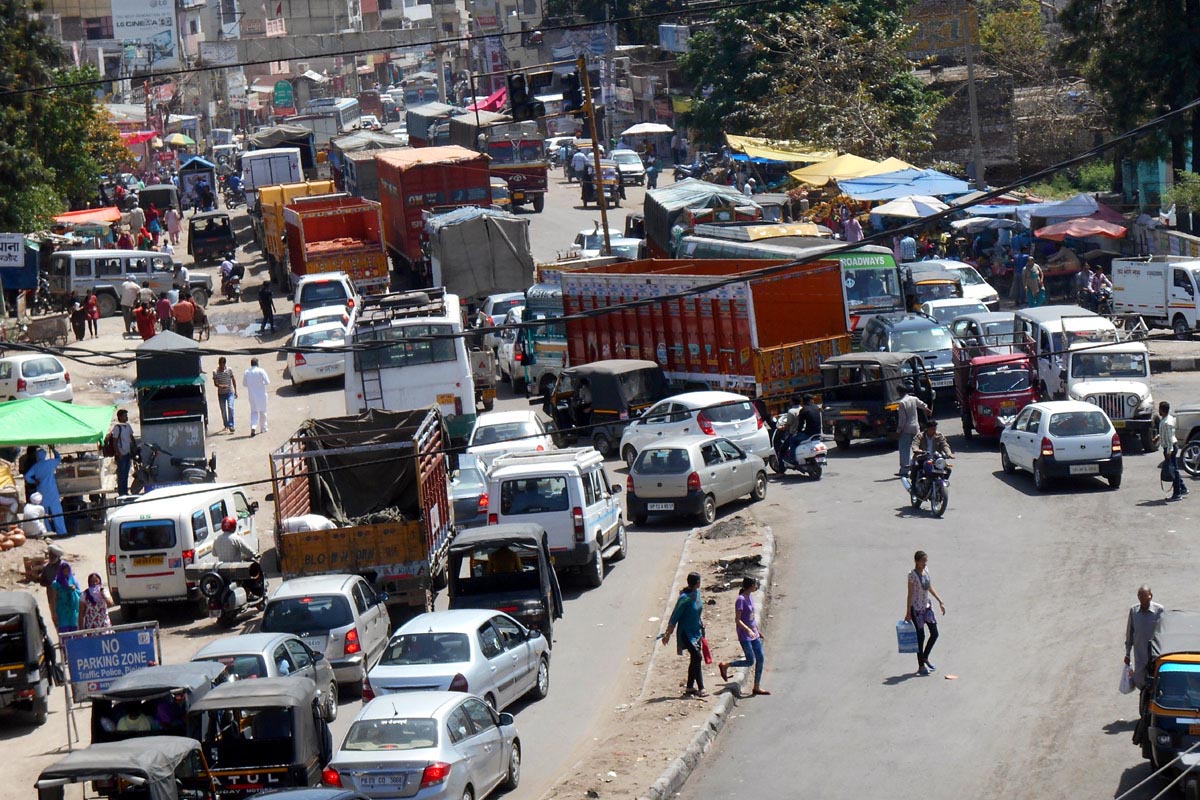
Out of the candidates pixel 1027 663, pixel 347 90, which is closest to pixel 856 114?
pixel 1027 663

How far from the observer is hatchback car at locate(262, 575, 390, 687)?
16703 millimetres

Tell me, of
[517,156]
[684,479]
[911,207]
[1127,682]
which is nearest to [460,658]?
[1127,682]

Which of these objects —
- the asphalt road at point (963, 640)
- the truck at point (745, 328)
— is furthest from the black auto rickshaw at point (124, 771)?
the truck at point (745, 328)

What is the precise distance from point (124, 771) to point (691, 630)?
581 cm

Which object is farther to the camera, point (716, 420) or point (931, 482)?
point (716, 420)

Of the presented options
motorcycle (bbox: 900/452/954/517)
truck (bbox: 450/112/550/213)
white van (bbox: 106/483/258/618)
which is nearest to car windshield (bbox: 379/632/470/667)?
white van (bbox: 106/483/258/618)

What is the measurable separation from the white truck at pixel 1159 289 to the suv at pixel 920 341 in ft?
21.9

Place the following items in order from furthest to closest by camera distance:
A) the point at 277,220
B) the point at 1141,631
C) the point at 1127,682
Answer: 1. the point at 277,220
2. the point at 1141,631
3. the point at 1127,682

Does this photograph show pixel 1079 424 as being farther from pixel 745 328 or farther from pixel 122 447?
pixel 122 447

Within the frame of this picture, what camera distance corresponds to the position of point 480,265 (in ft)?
134

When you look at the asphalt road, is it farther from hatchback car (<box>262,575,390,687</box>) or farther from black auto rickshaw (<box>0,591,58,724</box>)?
black auto rickshaw (<box>0,591,58,724</box>)

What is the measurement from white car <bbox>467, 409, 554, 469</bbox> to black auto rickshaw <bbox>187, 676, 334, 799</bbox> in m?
11.2

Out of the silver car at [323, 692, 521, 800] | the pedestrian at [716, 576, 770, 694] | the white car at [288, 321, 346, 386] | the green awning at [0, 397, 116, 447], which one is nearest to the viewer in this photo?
the silver car at [323, 692, 521, 800]

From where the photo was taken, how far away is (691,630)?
1523cm
